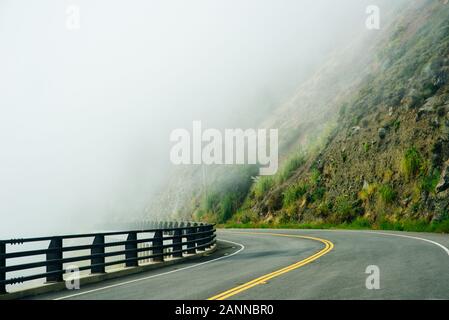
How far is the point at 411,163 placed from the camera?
37.3m

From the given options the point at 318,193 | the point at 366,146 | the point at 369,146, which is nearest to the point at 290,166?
the point at 318,193

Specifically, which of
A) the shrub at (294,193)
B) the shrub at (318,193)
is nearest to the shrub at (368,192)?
the shrub at (318,193)

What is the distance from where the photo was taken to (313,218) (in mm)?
44469

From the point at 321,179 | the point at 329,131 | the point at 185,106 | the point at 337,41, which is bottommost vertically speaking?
the point at 321,179

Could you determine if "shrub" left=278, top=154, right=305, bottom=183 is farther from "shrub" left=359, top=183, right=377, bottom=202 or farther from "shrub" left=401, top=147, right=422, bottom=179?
"shrub" left=401, top=147, right=422, bottom=179

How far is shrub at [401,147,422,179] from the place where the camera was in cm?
3697

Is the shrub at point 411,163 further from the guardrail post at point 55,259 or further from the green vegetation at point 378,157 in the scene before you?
the guardrail post at point 55,259

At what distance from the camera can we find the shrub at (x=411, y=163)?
121 ft

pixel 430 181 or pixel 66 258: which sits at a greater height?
→ pixel 430 181

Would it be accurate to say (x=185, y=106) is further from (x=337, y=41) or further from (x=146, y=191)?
(x=337, y=41)

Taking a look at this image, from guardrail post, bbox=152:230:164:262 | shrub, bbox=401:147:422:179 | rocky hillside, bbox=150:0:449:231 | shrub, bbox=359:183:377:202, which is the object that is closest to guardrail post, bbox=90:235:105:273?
guardrail post, bbox=152:230:164:262

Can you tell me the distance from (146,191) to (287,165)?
137 ft

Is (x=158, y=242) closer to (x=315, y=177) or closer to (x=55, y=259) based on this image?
(x=55, y=259)

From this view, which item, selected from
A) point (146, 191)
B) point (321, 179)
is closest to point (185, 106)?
point (146, 191)
